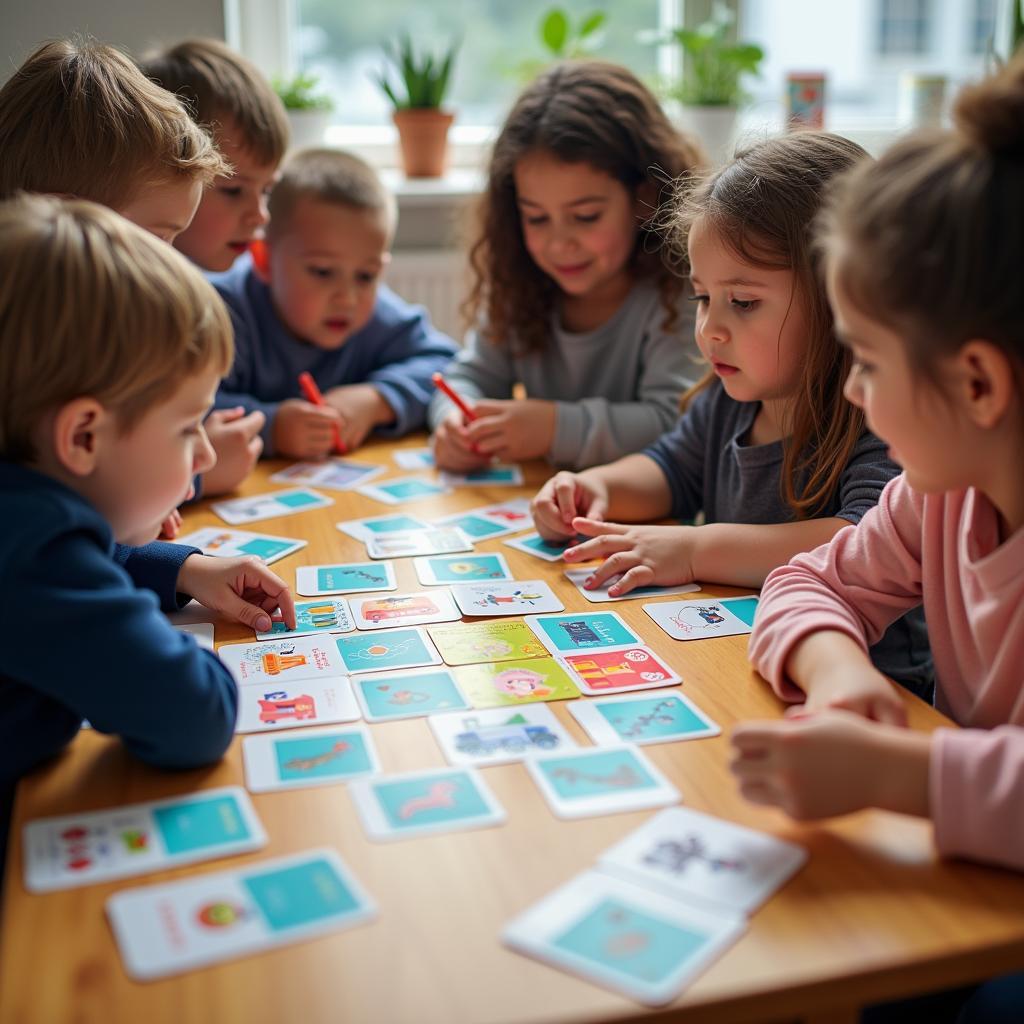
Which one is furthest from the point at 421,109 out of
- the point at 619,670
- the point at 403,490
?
the point at 619,670

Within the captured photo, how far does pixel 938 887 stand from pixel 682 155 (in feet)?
4.56

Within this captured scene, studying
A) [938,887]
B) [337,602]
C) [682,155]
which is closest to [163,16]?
[682,155]

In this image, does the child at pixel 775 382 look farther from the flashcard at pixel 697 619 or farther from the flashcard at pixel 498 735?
the flashcard at pixel 498 735

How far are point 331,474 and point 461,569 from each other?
47 cm

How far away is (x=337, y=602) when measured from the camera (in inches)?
47.9

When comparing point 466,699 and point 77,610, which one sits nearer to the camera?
point 77,610

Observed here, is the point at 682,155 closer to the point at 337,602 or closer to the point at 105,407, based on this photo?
the point at 337,602

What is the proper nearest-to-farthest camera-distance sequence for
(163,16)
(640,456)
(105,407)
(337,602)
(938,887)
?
(938,887) → (105,407) → (337,602) → (640,456) → (163,16)

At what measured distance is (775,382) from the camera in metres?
1.32

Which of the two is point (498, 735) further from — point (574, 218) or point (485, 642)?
point (574, 218)

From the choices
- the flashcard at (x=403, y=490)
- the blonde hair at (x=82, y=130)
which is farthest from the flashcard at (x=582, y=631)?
the blonde hair at (x=82, y=130)

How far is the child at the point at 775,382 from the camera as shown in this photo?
125 cm

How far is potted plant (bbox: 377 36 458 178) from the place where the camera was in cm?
278

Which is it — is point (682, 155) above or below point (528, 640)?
above
